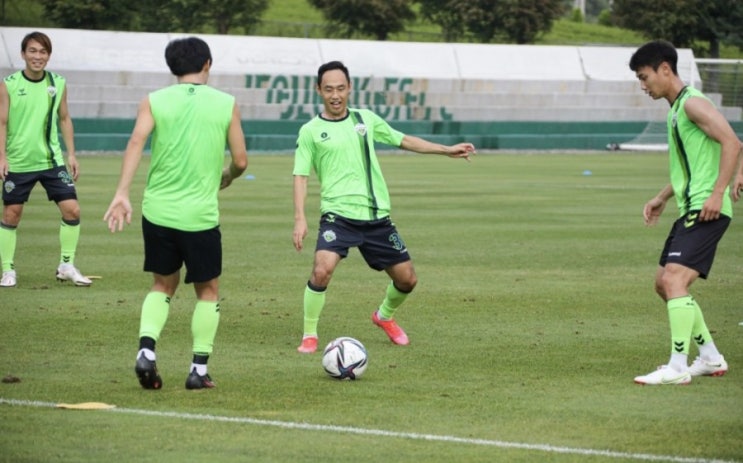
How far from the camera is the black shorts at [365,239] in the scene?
1010 centimetres

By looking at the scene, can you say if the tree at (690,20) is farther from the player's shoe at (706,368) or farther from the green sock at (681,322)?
the green sock at (681,322)

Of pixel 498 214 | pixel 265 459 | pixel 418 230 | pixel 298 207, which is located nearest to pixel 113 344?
pixel 298 207

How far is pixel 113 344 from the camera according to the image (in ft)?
33.5

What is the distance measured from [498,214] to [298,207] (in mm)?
12155

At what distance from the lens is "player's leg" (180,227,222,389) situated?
27.8 feet

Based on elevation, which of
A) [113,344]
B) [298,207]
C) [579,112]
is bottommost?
[579,112]

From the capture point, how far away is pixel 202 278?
8547 mm

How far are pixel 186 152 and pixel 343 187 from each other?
1.97 m

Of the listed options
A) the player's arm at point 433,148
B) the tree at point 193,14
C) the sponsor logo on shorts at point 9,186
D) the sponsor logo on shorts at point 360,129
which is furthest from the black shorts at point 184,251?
the tree at point 193,14

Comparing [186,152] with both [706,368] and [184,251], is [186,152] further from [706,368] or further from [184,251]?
[706,368]

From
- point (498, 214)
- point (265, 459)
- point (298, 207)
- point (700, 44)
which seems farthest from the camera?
point (700, 44)

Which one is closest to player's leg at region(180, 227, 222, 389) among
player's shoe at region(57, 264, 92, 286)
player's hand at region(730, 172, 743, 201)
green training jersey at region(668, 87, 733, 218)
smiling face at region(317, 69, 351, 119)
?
smiling face at region(317, 69, 351, 119)

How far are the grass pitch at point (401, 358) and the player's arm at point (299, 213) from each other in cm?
83

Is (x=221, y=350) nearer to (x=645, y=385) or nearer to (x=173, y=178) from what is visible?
(x=173, y=178)
